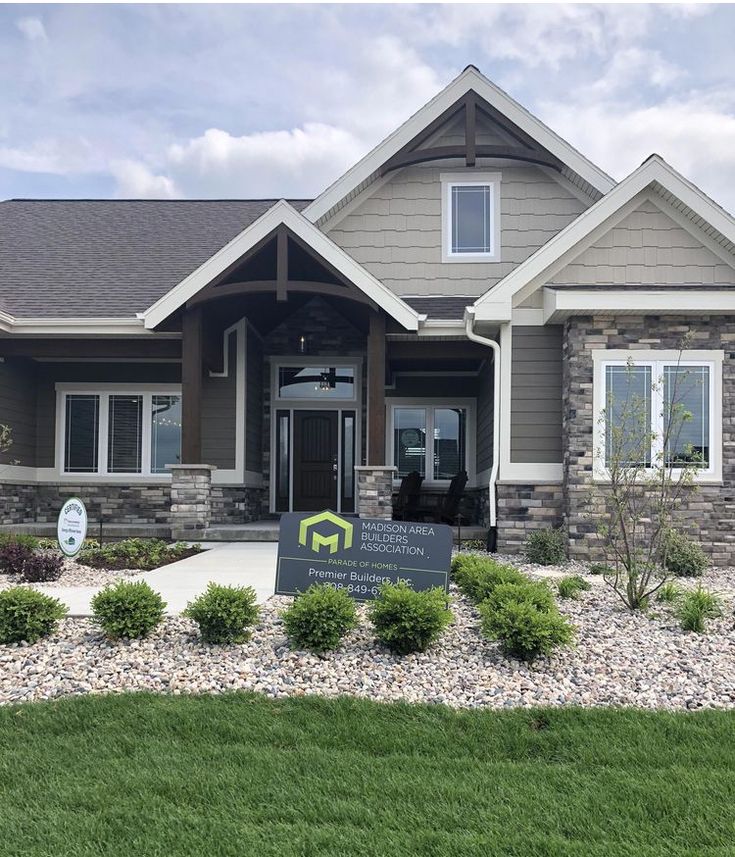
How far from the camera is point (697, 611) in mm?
5309

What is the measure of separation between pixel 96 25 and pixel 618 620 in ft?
42.2

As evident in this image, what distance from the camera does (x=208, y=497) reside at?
10.8 meters

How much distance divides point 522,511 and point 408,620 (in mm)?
5705

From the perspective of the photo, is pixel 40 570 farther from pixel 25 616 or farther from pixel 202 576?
pixel 25 616

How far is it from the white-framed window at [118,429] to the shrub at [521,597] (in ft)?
28.1

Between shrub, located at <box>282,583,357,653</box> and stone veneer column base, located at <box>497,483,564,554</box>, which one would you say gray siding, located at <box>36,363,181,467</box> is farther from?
shrub, located at <box>282,583,357,653</box>

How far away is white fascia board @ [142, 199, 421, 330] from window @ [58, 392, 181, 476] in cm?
282

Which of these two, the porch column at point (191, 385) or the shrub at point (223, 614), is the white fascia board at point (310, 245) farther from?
the shrub at point (223, 614)

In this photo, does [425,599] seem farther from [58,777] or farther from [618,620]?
[58,777]

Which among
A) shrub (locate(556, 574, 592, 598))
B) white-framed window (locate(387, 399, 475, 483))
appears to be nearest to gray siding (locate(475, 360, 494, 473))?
white-framed window (locate(387, 399, 475, 483))

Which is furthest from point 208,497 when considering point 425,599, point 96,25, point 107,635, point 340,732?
point 96,25

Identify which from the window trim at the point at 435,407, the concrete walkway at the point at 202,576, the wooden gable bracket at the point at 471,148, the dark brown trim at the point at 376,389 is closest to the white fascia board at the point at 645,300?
the dark brown trim at the point at 376,389

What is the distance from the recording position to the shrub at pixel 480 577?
5840 mm

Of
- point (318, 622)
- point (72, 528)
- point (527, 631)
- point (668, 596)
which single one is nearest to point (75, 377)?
point (72, 528)
